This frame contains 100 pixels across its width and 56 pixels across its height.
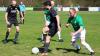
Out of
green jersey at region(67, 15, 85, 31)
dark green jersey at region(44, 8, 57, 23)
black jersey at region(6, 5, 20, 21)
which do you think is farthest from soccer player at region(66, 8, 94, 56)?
black jersey at region(6, 5, 20, 21)

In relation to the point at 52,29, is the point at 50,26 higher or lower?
higher

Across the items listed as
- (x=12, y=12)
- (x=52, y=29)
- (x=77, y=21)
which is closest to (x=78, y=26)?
(x=77, y=21)

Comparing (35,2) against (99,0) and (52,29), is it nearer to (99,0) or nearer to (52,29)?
(99,0)

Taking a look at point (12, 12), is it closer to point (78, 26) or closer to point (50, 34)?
point (50, 34)

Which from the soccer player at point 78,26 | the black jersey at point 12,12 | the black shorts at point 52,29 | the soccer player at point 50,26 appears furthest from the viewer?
the black jersey at point 12,12

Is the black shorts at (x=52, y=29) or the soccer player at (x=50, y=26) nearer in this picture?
the soccer player at (x=50, y=26)

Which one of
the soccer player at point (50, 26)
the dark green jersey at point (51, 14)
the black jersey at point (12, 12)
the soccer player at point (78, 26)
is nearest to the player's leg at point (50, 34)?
the soccer player at point (50, 26)

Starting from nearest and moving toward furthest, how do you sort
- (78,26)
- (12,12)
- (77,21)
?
(77,21) < (78,26) < (12,12)

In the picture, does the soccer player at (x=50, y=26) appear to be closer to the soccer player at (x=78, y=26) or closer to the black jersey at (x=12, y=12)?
the soccer player at (x=78, y=26)

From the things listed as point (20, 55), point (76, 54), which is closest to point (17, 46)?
point (20, 55)

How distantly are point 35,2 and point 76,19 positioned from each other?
85.9 m

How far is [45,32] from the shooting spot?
45.0 feet

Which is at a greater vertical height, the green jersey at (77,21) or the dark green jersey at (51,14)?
the dark green jersey at (51,14)

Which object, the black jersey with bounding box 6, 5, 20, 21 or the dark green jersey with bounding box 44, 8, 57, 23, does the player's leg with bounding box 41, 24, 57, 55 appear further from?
the black jersey with bounding box 6, 5, 20, 21
